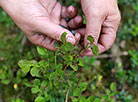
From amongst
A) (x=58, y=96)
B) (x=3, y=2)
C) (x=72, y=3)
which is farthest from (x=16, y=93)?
(x=72, y=3)

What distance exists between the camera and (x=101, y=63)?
2.84m

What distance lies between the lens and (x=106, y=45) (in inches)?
86.4

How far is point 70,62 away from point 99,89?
110cm

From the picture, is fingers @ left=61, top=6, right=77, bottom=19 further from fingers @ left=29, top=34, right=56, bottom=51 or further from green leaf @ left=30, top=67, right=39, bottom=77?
green leaf @ left=30, top=67, right=39, bottom=77

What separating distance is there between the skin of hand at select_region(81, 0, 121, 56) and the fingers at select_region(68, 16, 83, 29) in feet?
0.38

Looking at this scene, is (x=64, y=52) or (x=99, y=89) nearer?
(x=64, y=52)

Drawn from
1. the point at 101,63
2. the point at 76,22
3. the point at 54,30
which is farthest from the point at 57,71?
the point at 101,63

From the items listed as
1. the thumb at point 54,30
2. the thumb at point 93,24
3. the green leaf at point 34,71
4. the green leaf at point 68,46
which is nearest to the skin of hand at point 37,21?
the thumb at point 54,30

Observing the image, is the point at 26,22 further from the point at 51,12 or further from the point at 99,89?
the point at 99,89

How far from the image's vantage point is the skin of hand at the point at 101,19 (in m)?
1.96

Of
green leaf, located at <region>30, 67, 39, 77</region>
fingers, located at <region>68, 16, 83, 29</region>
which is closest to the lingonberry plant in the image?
green leaf, located at <region>30, 67, 39, 77</region>

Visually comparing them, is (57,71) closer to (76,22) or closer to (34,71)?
(34,71)

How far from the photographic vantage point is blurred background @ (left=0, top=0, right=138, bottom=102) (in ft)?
7.62

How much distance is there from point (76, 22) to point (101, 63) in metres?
1.03
